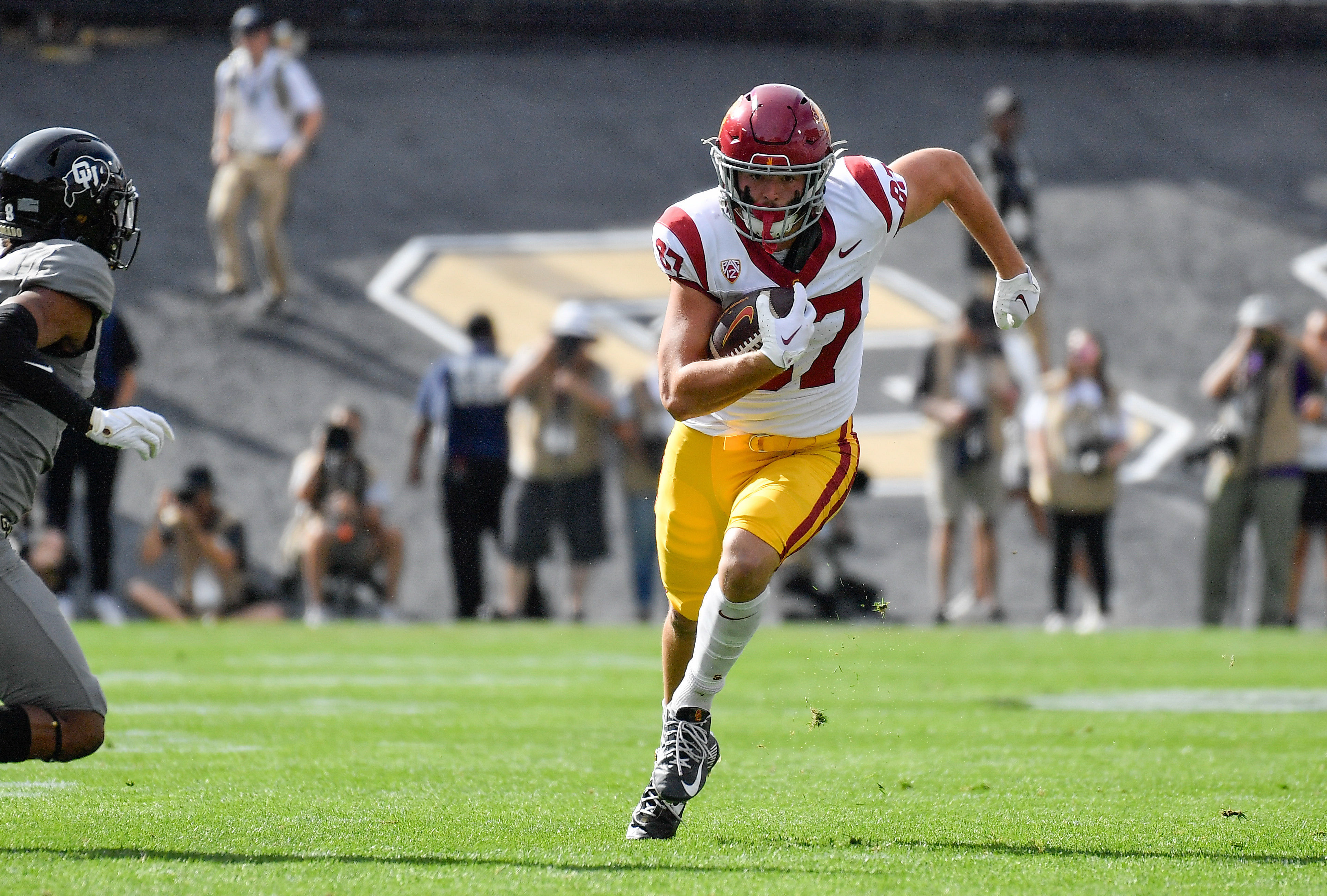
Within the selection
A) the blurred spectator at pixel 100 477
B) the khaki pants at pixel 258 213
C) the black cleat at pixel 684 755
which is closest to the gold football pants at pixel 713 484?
the black cleat at pixel 684 755

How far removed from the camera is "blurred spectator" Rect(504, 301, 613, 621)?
10422 mm

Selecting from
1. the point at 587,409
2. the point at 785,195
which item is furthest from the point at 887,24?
the point at 785,195

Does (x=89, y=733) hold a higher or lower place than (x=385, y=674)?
higher

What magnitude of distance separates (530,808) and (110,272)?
1653 millimetres

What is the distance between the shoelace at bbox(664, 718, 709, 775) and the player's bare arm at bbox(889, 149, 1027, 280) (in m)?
1.40

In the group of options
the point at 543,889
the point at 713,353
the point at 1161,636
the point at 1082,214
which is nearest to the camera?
the point at 543,889

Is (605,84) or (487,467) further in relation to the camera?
(605,84)

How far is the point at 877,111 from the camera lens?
1786cm

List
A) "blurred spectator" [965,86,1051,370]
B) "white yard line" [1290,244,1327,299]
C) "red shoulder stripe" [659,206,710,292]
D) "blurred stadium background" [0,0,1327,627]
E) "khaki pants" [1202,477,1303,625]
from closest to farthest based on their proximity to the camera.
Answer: "red shoulder stripe" [659,206,710,292] → "khaki pants" [1202,477,1303,625] → "blurred spectator" [965,86,1051,370] → "blurred stadium background" [0,0,1327,627] → "white yard line" [1290,244,1327,299]

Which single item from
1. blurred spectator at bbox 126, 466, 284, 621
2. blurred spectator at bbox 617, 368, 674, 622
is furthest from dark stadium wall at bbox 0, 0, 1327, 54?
blurred spectator at bbox 617, 368, 674, 622

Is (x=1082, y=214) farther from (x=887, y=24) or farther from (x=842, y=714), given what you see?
(x=842, y=714)

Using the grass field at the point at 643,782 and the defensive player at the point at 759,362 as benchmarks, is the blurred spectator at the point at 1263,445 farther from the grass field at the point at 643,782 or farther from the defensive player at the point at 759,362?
the defensive player at the point at 759,362

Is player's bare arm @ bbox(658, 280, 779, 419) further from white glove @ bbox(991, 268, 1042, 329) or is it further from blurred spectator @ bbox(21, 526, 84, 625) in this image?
blurred spectator @ bbox(21, 526, 84, 625)

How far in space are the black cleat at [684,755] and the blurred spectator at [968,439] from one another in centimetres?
624
